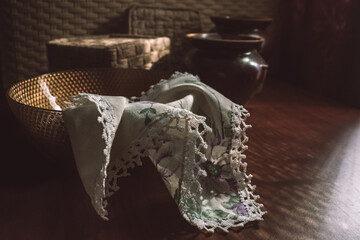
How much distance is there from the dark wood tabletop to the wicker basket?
0.06m

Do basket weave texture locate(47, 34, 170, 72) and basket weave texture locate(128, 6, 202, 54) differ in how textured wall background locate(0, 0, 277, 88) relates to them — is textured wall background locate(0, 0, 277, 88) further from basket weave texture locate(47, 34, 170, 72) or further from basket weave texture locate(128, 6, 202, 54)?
basket weave texture locate(47, 34, 170, 72)

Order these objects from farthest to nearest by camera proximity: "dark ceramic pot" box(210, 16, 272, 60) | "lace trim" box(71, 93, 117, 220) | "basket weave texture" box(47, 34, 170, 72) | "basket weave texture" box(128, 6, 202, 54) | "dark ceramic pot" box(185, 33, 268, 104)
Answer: "basket weave texture" box(128, 6, 202, 54)
"dark ceramic pot" box(210, 16, 272, 60)
"basket weave texture" box(47, 34, 170, 72)
"dark ceramic pot" box(185, 33, 268, 104)
"lace trim" box(71, 93, 117, 220)

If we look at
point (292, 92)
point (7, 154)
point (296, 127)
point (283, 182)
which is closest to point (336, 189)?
point (283, 182)

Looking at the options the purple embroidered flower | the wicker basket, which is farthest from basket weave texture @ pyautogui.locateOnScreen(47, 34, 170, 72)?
the purple embroidered flower

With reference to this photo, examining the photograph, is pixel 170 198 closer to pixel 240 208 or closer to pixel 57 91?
pixel 240 208

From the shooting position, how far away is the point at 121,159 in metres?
0.50

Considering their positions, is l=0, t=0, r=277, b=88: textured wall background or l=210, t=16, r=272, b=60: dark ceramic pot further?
l=0, t=0, r=277, b=88: textured wall background

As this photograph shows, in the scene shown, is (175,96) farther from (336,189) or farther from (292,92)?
(292,92)

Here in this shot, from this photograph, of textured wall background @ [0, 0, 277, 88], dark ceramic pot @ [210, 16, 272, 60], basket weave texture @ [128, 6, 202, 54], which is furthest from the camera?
basket weave texture @ [128, 6, 202, 54]

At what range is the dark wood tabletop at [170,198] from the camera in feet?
1.52

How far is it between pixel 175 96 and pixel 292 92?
0.75 meters

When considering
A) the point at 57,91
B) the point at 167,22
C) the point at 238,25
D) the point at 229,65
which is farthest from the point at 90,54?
the point at 167,22

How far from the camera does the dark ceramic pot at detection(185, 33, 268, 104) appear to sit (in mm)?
798

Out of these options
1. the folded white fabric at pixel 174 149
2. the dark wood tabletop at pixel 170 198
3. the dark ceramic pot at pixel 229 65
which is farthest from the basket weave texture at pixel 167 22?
the folded white fabric at pixel 174 149
